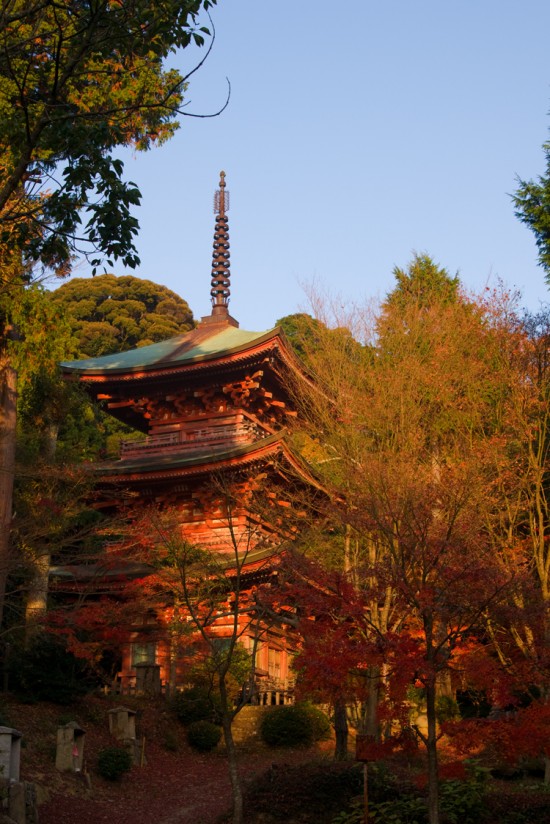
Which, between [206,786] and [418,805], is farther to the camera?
[206,786]

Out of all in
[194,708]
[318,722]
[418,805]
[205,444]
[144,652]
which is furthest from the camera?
[205,444]

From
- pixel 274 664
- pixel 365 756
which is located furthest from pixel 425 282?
pixel 365 756

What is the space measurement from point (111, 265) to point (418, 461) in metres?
13.1

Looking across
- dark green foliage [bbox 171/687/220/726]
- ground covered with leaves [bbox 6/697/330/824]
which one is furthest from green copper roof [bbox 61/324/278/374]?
ground covered with leaves [bbox 6/697/330/824]

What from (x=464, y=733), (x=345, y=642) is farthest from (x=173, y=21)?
(x=464, y=733)

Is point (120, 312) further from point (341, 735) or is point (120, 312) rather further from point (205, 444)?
point (341, 735)

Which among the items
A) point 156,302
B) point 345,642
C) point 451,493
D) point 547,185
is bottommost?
point 345,642

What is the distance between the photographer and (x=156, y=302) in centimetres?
5428

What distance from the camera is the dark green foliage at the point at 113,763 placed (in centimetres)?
1733

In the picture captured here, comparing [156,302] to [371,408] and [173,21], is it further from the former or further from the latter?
[173,21]

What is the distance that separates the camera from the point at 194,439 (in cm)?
2634

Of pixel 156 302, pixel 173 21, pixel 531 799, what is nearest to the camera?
pixel 173 21

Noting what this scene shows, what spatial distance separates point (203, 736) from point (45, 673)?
12.8ft

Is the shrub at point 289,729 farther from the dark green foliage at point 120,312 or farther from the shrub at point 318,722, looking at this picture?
the dark green foliage at point 120,312
